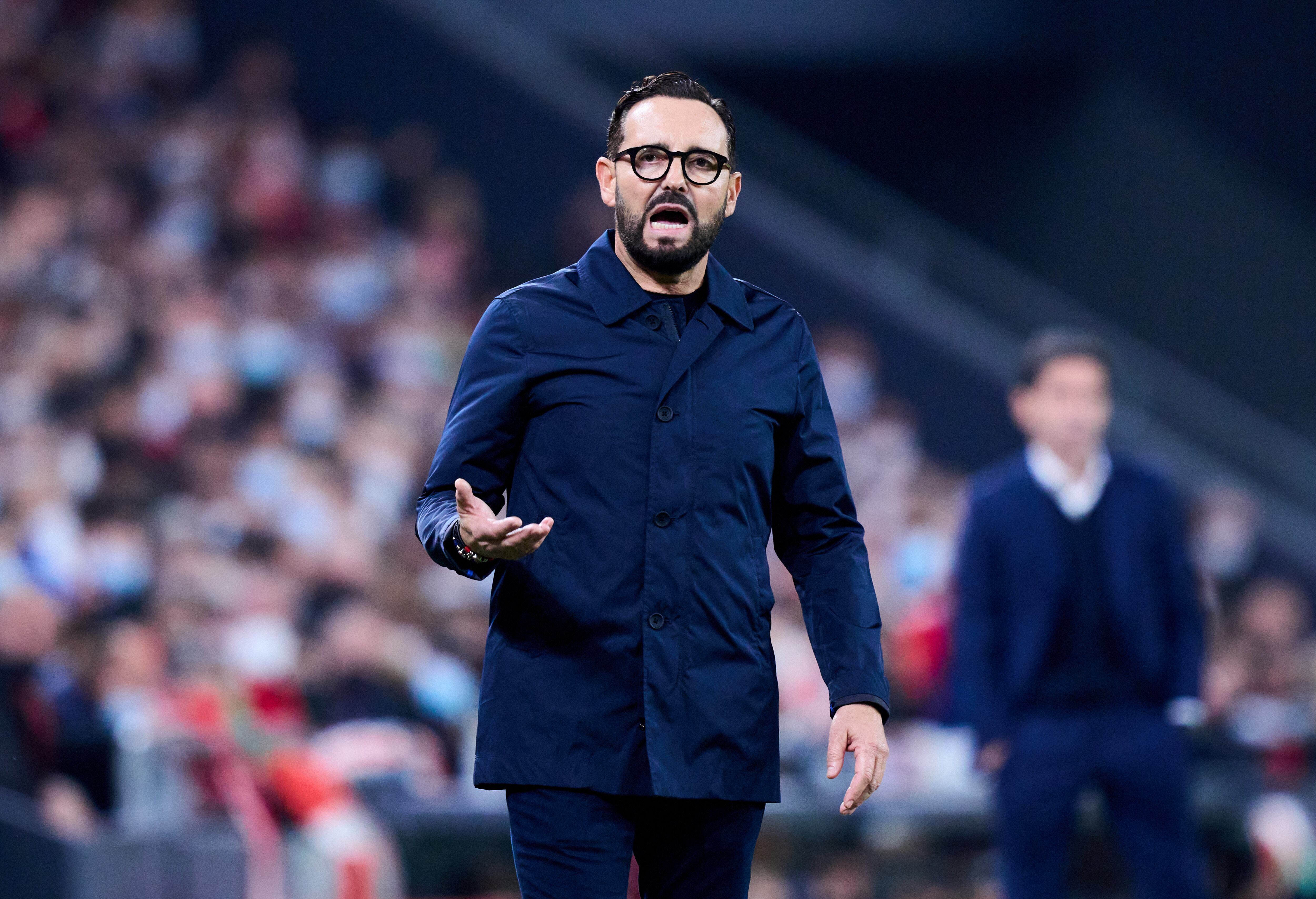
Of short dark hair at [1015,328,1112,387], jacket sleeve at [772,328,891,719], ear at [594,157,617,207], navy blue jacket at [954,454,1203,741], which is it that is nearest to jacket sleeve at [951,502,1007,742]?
navy blue jacket at [954,454,1203,741]

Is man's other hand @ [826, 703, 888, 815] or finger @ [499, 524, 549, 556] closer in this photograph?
finger @ [499, 524, 549, 556]

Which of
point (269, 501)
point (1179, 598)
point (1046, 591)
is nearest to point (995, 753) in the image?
point (1046, 591)

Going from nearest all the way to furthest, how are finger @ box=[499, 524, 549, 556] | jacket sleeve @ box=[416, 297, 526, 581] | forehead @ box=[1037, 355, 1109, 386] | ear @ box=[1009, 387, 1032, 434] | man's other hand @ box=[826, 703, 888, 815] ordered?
finger @ box=[499, 524, 549, 556] → man's other hand @ box=[826, 703, 888, 815] → jacket sleeve @ box=[416, 297, 526, 581] → forehead @ box=[1037, 355, 1109, 386] → ear @ box=[1009, 387, 1032, 434]

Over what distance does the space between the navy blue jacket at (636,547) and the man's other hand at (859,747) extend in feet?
0.11

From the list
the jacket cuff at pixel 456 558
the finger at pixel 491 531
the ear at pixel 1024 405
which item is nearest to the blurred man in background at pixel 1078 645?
the ear at pixel 1024 405

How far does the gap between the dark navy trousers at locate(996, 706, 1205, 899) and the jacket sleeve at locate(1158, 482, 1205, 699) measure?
0.68 ft

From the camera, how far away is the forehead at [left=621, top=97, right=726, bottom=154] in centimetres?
316

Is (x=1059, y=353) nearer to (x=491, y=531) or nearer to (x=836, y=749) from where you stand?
(x=836, y=749)

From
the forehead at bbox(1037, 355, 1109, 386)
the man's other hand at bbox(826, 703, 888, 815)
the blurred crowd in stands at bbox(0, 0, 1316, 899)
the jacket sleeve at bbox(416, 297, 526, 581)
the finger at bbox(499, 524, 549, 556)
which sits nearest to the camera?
the finger at bbox(499, 524, 549, 556)

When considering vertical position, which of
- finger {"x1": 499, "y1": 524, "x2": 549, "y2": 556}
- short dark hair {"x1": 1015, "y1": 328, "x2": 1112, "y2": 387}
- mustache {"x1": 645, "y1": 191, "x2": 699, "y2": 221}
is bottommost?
finger {"x1": 499, "y1": 524, "x2": 549, "y2": 556}

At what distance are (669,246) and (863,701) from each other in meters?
0.85

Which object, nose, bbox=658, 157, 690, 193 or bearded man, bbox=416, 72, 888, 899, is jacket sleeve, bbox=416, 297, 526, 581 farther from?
nose, bbox=658, 157, 690, 193

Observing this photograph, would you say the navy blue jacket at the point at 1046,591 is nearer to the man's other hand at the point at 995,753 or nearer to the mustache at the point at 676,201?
the man's other hand at the point at 995,753

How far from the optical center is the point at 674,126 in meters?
3.17
